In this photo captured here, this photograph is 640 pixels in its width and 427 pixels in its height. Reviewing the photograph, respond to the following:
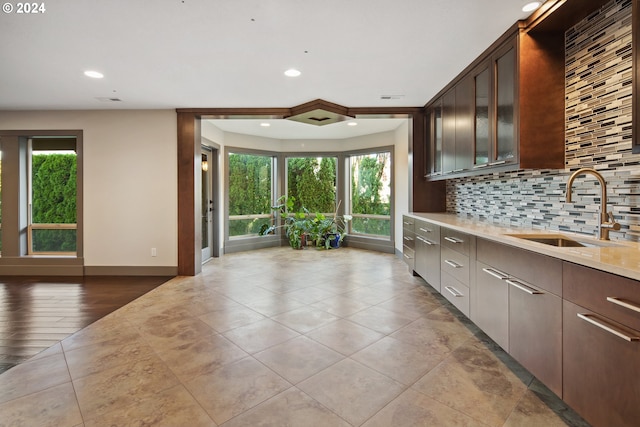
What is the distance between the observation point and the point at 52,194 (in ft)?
16.5

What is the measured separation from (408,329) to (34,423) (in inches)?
98.0

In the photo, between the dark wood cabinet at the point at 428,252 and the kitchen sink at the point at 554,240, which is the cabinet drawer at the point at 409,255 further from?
the kitchen sink at the point at 554,240

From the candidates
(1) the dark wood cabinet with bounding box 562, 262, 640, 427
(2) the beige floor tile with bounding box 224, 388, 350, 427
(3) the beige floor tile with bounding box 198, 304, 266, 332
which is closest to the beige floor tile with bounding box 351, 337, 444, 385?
(2) the beige floor tile with bounding box 224, 388, 350, 427

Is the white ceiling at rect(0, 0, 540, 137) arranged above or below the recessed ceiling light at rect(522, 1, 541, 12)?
above

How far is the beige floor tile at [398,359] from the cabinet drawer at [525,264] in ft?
2.62

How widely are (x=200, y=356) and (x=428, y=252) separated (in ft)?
8.35

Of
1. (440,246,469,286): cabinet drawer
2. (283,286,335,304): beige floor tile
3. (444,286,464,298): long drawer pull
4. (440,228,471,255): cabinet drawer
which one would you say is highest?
(440,228,471,255): cabinet drawer

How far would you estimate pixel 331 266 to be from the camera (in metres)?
5.23

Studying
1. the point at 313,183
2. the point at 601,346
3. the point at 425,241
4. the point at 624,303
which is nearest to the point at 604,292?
the point at 624,303

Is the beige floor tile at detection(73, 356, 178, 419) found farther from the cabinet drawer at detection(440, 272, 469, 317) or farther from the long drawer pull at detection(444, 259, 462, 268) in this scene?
the long drawer pull at detection(444, 259, 462, 268)

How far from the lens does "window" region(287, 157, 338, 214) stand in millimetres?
7371

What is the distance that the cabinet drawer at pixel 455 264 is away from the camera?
2.64 metres

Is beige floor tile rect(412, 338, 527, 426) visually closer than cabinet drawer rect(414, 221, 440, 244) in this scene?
Yes

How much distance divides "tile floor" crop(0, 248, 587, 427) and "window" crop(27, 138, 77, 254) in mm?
2749
